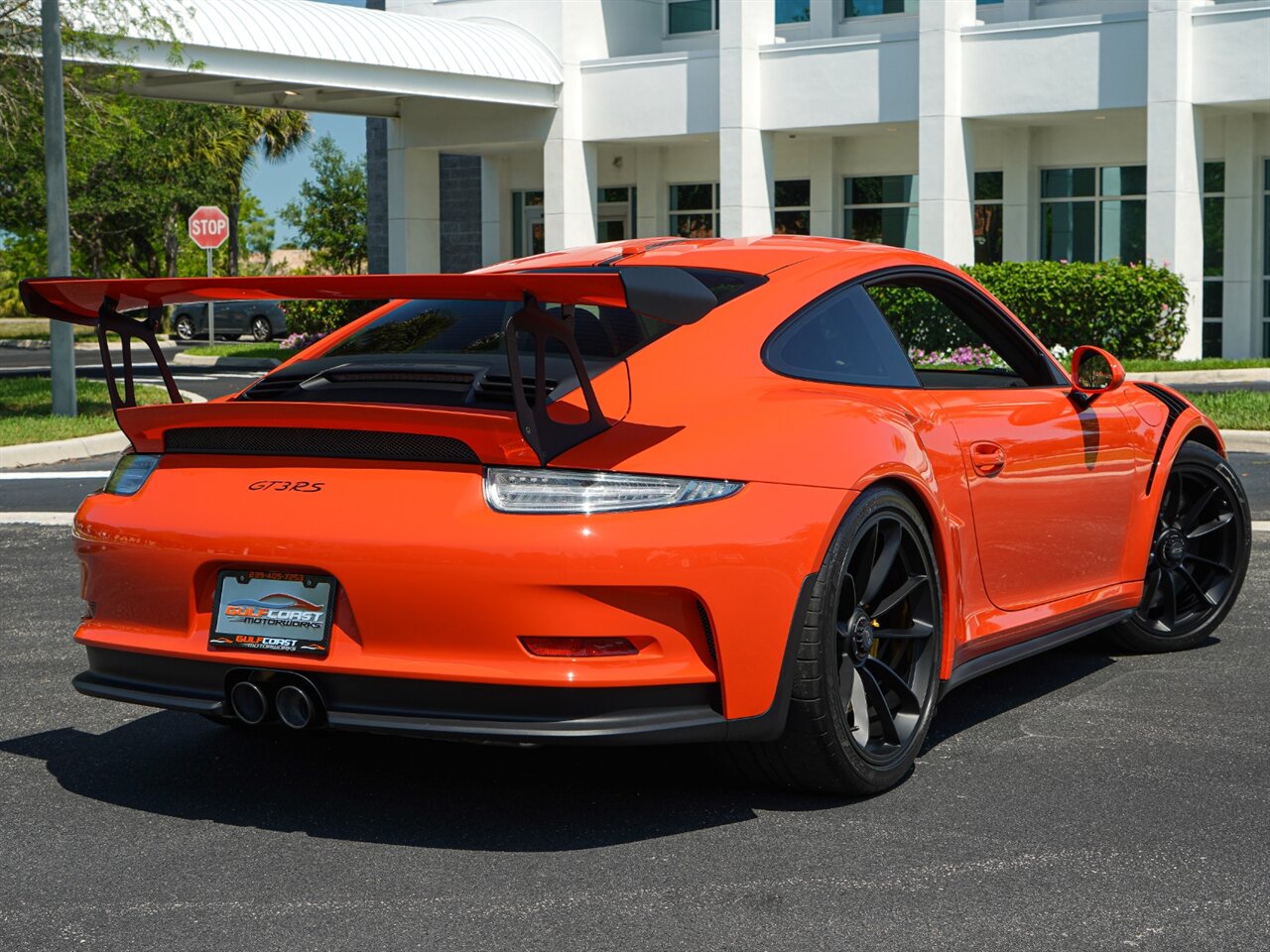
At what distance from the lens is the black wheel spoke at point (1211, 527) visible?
6.60 metres

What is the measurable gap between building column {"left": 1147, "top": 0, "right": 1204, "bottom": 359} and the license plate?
887 inches

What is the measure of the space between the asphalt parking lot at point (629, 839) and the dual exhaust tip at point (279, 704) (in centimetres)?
31

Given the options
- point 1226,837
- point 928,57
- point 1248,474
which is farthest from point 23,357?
point 1226,837

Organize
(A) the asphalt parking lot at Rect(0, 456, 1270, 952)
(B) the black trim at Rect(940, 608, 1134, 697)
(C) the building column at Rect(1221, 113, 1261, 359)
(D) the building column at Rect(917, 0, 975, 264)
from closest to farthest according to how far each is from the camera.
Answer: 1. (A) the asphalt parking lot at Rect(0, 456, 1270, 952)
2. (B) the black trim at Rect(940, 608, 1134, 697)
3. (C) the building column at Rect(1221, 113, 1261, 359)
4. (D) the building column at Rect(917, 0, 975, 264)

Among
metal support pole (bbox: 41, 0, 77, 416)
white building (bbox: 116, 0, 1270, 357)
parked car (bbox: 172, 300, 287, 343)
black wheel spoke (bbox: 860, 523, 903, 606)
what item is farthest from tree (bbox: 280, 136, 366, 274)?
black wheel spoke (bbox: 860, 523, 903, 606)

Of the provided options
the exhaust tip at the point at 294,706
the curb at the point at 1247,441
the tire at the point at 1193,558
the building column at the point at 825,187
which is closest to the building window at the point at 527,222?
the building column at the point at 825,187

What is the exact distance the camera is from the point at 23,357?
38.8 metres

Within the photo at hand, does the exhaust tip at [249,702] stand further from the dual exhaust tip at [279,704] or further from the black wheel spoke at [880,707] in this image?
the black wheel spoke at [880,707]

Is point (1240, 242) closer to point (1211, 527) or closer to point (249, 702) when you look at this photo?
point (1211, 527)

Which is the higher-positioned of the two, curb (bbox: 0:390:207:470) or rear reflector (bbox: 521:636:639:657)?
curb (bbox: 0:390:207:470)

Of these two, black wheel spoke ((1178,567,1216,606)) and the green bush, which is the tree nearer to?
the green bush

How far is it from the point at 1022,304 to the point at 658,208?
33.2ft

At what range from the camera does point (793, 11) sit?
31578 millimetres

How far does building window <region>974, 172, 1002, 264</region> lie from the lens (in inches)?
1171
